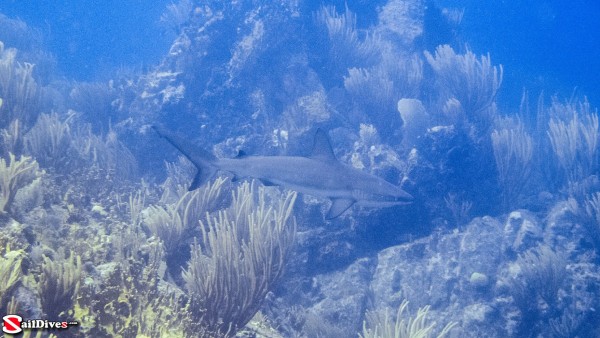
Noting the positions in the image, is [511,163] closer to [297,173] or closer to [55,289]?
[297,173]

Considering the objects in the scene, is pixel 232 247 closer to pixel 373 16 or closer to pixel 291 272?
pixel 291 272

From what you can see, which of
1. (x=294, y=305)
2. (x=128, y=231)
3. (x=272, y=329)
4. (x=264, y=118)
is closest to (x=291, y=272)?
(x=294, y=305)

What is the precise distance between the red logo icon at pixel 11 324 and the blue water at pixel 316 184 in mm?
286

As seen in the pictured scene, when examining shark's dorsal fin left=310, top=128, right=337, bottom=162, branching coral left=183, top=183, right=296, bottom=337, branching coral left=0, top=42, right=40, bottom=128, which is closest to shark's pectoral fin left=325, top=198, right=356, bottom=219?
shark's dorsal fin left=310, top=128, right=337, bottom=162

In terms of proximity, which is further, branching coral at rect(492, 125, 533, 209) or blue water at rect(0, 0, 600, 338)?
branching coral at rect(492, 125, 533, 209)

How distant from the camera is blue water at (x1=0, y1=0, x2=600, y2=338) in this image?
4262 millimetres

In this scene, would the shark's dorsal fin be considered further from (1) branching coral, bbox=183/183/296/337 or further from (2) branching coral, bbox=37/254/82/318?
(2) branching coral, bbox=37/254/82/318

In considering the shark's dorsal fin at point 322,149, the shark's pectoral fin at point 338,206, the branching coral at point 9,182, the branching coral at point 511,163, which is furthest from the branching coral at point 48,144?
the branching coral at point 511,163

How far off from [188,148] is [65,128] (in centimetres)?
418

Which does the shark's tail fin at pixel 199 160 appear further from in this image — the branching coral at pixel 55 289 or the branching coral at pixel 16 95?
the branching coral at pixel 16 95

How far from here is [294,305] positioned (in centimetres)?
563

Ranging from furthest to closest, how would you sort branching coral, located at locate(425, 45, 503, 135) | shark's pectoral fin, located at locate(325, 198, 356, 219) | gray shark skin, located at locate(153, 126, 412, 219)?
branching coral, located at locate(425, 45, 503, 135)
shark's pectoral fin, located at locate(325, 198, 356, 219)
gray shark skin, located at locate(153, 126, 412, 219)

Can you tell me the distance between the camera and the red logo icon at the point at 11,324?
8.23 feet

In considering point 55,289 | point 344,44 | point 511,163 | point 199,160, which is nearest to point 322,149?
point 199,160
